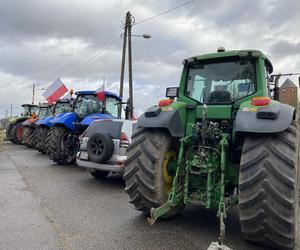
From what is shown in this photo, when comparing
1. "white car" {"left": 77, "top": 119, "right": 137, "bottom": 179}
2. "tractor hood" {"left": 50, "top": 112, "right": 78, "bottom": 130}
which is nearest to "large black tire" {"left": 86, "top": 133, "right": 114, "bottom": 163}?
"white car" {"left": 77, "top": 119, "right": 137, "bottom": 179}

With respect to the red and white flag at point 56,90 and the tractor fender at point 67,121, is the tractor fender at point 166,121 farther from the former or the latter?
the red and white flag at point 56,90

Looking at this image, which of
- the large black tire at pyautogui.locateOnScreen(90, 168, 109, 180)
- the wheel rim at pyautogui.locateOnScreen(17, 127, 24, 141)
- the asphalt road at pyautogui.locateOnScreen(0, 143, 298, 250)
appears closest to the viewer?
the asphalt road at pyautogui.locateOnScreen(0, 143, 298, 250)

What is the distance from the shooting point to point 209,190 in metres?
3.85

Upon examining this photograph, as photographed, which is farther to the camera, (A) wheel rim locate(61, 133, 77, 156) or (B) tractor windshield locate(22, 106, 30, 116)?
(B) tractor windshield locate(22, 106, 30, 116)

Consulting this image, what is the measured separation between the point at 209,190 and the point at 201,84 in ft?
5.72

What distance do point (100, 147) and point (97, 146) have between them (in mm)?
91

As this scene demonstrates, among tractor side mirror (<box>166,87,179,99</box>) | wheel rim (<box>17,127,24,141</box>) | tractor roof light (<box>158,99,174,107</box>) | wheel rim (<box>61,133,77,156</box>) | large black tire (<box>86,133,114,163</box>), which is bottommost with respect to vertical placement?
wheel rim (<box>17,127,24,141</box>)

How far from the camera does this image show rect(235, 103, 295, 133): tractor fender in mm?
3488

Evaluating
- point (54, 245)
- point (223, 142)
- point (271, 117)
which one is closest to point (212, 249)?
point (223, 142)

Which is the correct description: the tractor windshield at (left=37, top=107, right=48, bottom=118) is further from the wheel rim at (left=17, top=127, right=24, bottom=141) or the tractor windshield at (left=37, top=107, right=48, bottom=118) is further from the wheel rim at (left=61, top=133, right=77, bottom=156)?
the wheel rim at (left=61, top=133, right=77, bottom=156)

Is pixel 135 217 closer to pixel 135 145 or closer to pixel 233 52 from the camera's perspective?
pixel 135 145

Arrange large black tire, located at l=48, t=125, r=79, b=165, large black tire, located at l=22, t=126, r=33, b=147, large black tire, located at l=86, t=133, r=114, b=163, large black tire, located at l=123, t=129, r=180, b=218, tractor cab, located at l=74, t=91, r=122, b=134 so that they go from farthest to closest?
large black tire, located at l=22, t=126, r=33, b=147
tractor cab, located at l=74, t=91, r=122, b=134
large black tire, located at l=48, t=125, r=79, b=165
large black tire, located at l=86, t=133, r=114, b=163
large black tire, located at l=123, t=129, r=180, b=218

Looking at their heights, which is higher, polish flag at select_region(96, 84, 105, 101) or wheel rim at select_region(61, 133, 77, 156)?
polish flag at select_region(96, 84, 105, 101)

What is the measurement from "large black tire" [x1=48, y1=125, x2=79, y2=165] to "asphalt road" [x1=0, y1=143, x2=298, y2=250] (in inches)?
122
